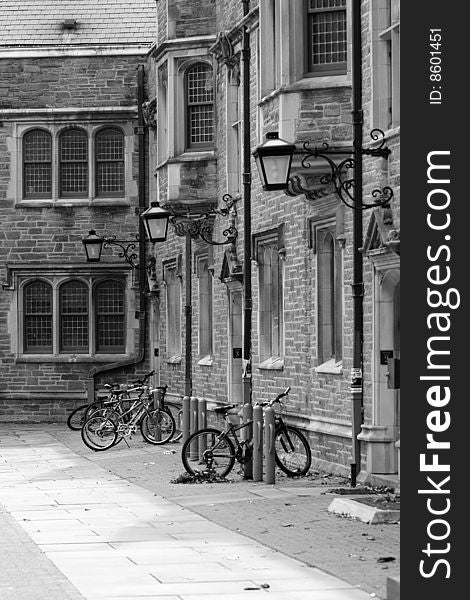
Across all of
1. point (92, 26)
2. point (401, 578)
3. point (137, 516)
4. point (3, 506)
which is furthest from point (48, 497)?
point (92, 26)

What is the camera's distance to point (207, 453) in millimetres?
19812

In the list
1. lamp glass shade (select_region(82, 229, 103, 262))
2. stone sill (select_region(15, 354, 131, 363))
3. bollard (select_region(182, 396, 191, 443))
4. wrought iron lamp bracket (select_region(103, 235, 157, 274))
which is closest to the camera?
bollard (select_region(182, 396, 191, 443))

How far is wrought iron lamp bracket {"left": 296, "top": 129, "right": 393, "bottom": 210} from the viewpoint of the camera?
57.5 ft

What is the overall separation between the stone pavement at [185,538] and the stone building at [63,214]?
13.9 metres

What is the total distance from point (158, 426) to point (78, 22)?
1406cm

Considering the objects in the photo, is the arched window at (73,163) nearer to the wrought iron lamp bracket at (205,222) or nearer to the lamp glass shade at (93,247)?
the lamp glass shade at (93,247)

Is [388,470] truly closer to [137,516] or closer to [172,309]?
[137,516]

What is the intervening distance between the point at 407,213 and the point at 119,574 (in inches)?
176

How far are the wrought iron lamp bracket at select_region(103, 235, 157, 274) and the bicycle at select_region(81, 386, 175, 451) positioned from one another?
6661mm

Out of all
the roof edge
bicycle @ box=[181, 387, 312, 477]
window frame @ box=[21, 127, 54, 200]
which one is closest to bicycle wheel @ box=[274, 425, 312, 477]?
bicycle @ box=[181, 387, 312, 477]

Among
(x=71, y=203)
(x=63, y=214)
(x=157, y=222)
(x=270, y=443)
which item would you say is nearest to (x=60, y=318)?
(x=63, y=214)

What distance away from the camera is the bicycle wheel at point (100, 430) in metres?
26.7

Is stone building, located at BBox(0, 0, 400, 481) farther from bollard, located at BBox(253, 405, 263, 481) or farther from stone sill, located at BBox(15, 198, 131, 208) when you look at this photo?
bollard, located at BBox(253, 405, 263, 481)

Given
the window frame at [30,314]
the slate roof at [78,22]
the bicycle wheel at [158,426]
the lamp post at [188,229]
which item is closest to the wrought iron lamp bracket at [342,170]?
the lamp post at [188,229]
